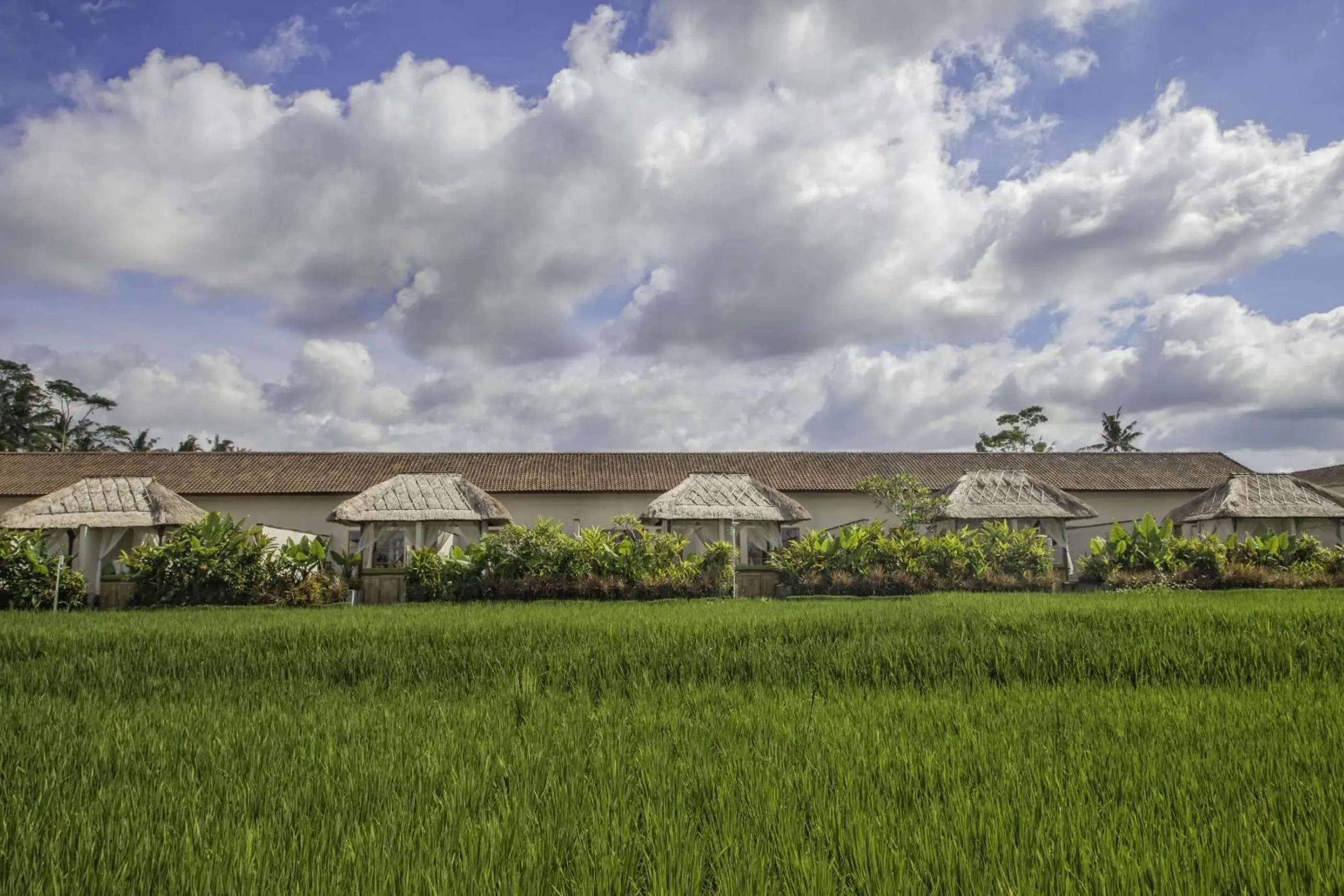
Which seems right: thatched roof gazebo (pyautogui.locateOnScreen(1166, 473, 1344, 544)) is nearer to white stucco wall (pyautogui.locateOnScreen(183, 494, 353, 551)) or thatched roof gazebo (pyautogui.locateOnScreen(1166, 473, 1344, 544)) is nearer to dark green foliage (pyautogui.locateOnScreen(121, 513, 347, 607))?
dark green foliage (pyautogui.locateOnScreen(121, 513, 347, 607))

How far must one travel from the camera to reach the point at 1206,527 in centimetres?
2208

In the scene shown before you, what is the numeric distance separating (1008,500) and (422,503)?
1538 cm

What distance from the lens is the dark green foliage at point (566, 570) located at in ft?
50.3

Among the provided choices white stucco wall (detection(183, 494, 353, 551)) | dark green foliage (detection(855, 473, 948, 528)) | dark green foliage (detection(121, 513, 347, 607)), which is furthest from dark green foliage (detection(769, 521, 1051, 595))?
white stucco wall (detection(183, 494, 353, 551))

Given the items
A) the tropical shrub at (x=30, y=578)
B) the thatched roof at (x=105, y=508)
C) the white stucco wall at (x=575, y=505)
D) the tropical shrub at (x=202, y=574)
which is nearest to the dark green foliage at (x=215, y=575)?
A: the tropical shrub at (x=202, y=574)

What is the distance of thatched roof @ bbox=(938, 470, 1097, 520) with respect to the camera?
2064 centimetres

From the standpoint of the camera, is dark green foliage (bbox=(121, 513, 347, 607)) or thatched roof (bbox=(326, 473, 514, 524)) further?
thatched roof (bbox=(326, 473, 514, 524))

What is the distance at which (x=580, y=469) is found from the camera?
86.4ft

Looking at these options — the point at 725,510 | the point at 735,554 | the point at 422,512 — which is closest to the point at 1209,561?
the point at 735,554

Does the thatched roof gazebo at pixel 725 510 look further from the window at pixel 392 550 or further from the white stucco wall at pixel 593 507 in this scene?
the window at pixel 392 550

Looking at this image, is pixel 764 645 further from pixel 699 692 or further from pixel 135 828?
pixel 135 828

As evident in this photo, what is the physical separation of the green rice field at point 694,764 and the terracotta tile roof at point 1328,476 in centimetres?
3090

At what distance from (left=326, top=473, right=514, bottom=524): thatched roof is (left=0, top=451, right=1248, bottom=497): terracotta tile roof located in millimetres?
3725

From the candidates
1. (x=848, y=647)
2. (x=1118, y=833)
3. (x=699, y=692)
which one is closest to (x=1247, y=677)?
(x=848, y=647)
